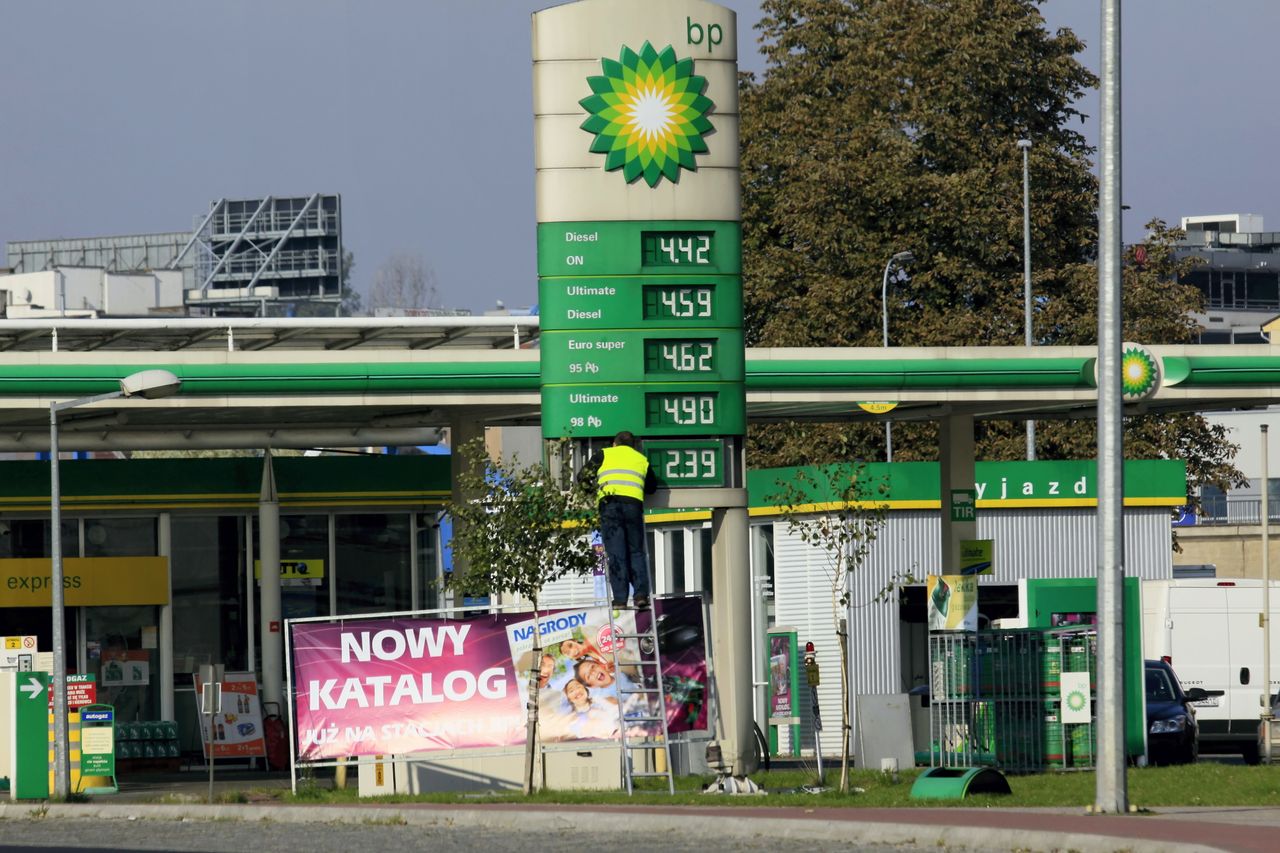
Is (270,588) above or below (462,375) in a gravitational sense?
below

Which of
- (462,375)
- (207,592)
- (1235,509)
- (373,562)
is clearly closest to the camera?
(462,375)

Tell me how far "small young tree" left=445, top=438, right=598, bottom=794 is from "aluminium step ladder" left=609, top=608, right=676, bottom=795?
31.5 inches

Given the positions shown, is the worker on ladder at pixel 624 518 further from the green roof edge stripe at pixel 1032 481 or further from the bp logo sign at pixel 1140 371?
the green roof edge stripe at pixel 1032 481

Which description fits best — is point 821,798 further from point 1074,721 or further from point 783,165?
point 783,165

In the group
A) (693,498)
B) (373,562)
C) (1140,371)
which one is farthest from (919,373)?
(373,562)

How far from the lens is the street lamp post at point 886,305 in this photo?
44.1m

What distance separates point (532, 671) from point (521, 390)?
18.1 ft

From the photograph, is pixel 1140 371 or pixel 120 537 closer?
pixel 1140 371

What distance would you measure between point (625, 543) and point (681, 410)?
6.40ft

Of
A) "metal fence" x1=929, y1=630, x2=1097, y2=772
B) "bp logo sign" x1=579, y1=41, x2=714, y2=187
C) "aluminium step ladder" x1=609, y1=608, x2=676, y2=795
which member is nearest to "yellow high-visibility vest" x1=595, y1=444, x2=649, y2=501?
"aluminium step ladder" x1=609, y1=608, x2=676, y2=795

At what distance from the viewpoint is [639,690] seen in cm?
2238

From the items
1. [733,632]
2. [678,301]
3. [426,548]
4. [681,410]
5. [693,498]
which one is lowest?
[733,632]

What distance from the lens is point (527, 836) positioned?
1794 centimetres

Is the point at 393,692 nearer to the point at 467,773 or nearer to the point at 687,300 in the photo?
the point at 467,773
